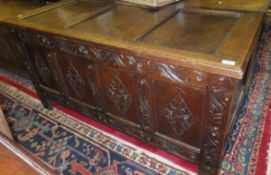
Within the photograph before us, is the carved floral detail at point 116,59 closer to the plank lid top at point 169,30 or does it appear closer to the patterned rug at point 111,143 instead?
the plank lid top at point 169,30

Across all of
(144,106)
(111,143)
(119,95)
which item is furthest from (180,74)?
(111,143)

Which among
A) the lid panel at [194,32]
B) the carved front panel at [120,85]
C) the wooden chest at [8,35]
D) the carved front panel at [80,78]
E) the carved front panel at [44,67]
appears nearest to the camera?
the lid panel at [194,32]

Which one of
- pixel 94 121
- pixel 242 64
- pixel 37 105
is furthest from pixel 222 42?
pixel 37 105

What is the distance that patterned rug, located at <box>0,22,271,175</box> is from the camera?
141cm

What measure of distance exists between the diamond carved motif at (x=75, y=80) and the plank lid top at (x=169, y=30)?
291 millimetres

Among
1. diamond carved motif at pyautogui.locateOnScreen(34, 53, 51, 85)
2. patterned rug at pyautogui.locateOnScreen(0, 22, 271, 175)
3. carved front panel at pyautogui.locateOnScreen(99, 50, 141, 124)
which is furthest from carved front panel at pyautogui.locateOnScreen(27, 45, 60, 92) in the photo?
carved front panel at pyautogui.locateOnScreen(99, 50, 141, 124)

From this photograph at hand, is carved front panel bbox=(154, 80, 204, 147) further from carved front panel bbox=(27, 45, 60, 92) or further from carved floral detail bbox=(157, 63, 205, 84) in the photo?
carved front panel bbox=(27, 45, 60, 92)

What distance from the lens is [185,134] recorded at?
3.99ft

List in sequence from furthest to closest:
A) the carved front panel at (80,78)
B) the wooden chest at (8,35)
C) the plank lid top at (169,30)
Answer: the wooden chest at (8,35), the carved front panel at (80,78), the plank lid top at (169,30)

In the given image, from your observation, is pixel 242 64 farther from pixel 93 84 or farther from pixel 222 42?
pixel 93 84

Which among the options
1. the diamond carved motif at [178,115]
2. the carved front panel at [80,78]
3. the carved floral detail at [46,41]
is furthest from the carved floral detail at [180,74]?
the carved floral detail at [46,41]

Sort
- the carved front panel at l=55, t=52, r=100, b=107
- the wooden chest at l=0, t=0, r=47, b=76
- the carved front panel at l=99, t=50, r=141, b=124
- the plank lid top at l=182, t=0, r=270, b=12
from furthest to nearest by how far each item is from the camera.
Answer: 1. the wooden chest at l=0, t=0, r=47, b=76
2. the carved front panel at l=55, t=52, r=100, b=107
3. the plank lid top at l=182, t=0, r=270, b=12
4. the carved front panel at l=99, t=50, r=141, b=124

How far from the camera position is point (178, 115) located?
3.81 feet

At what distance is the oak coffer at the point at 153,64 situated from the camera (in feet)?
3.09
